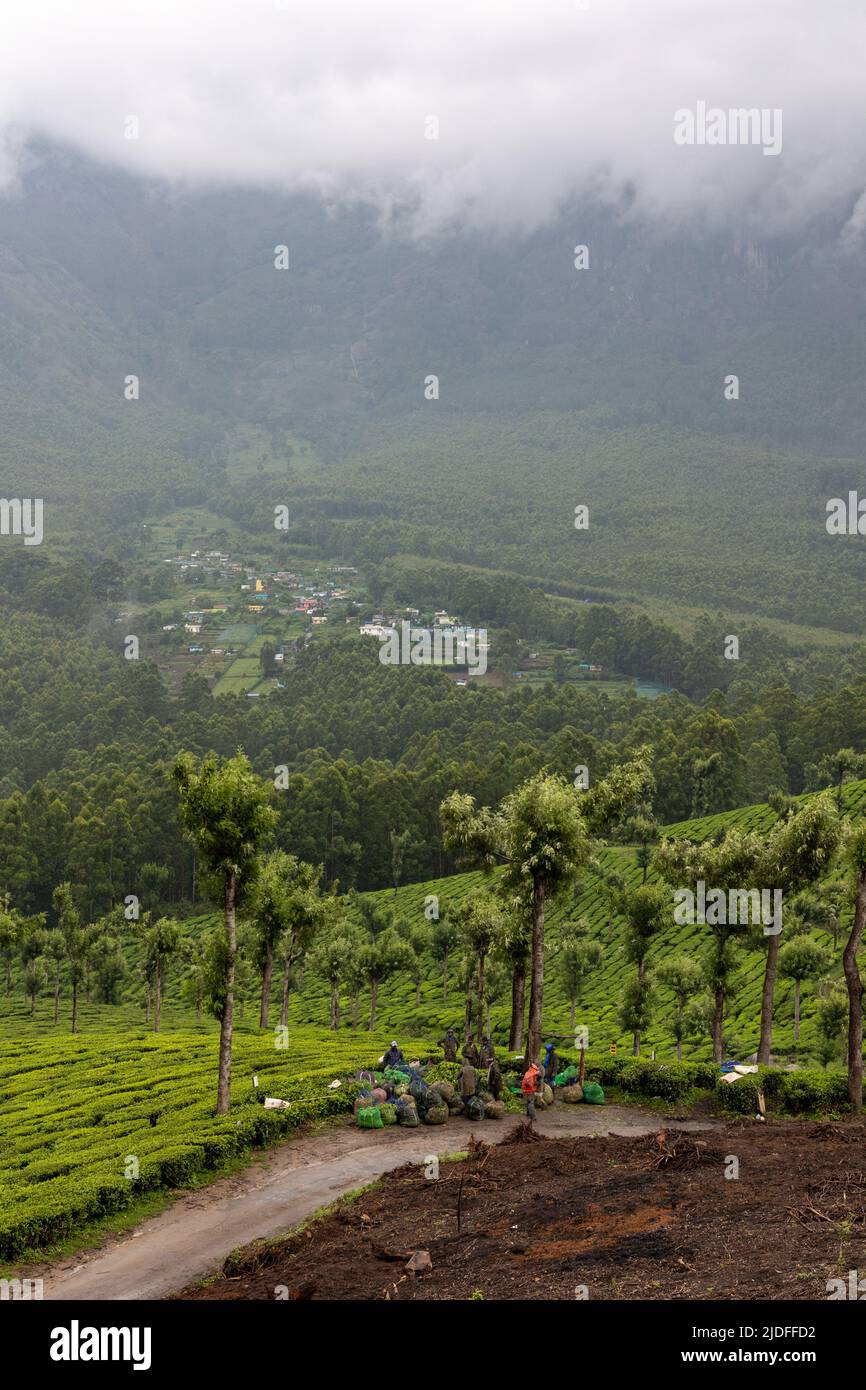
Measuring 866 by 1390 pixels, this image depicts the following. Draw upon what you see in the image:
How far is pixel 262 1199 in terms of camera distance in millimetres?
25891

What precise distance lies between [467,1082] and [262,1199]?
7980 mm

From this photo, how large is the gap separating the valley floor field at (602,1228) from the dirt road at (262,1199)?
1.30 meters

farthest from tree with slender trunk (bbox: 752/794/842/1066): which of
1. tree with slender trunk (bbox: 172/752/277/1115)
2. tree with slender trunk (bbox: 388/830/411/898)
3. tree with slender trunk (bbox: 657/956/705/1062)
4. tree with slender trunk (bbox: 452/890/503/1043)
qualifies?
tree with slender trunk (bbox: 388/830/411/898)

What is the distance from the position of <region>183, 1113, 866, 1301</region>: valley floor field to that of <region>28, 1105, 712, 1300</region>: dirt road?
4.27 feet

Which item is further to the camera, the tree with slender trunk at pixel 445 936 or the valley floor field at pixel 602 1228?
the tree with slender trunk at pixel 445 936

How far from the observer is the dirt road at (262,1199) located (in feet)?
71.3

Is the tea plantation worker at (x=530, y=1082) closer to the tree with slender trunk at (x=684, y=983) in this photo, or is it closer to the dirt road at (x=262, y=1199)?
the dirt road at (x=262, y=1199)

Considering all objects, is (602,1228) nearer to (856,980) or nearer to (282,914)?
(856,980)

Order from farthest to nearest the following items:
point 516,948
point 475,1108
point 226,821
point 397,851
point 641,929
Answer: point 397,851
point 641,929
point 516,948
point 475,1108
point 226,821

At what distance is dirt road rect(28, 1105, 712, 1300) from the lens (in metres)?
21.7

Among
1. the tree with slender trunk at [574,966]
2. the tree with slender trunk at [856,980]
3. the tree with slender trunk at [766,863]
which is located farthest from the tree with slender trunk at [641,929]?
the tree with slender trunk at [856,980]

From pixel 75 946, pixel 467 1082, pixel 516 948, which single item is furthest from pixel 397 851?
pixel 467 1082
